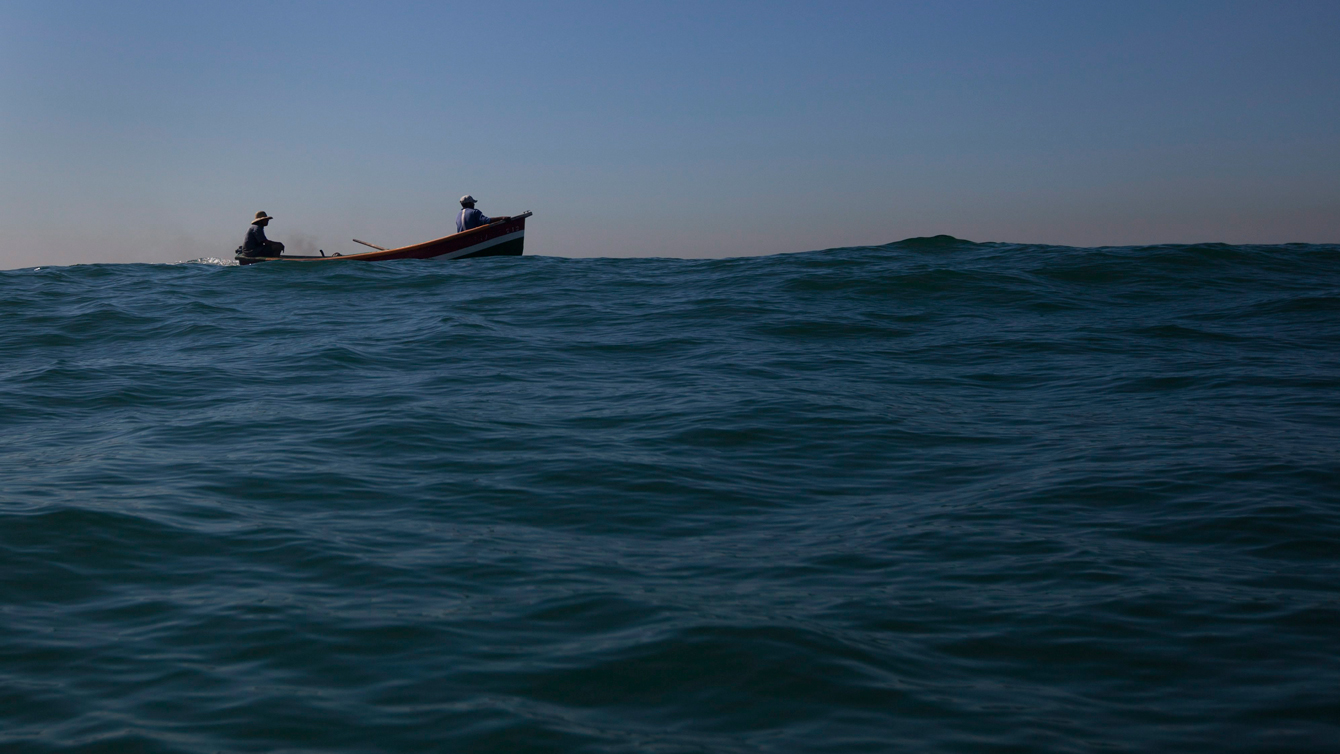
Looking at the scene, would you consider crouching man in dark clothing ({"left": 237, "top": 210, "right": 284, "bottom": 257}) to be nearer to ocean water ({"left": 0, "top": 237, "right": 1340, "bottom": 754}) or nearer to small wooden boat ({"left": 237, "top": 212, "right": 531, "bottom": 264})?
small wooden boat ({"left": 237, "top": 212, "right": 531, "bottom": 264})

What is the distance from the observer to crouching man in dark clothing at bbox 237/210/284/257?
24562mm

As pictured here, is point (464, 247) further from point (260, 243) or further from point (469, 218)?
point (260, 243)

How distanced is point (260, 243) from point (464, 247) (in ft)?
17.1

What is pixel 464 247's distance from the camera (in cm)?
2502

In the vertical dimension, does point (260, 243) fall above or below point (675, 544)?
above

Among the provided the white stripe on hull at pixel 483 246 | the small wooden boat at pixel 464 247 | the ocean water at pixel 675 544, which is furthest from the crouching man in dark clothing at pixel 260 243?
the ocean water at pixel 675 544

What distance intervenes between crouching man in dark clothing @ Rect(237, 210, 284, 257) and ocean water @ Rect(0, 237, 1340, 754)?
38.6 ft

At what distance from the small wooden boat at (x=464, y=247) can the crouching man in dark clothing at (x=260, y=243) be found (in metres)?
0.20

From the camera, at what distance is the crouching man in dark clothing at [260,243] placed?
24.6 m

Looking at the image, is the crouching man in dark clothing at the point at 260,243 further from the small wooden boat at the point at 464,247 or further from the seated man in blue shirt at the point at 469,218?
the seated man in blue shirt at the point at 469,218

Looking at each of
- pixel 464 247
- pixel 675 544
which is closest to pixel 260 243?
pixel 464 247

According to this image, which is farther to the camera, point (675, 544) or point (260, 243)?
point (260, 243)

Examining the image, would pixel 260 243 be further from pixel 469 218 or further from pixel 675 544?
pixel 675 544

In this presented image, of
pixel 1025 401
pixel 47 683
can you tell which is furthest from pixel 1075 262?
pixel 47 683
